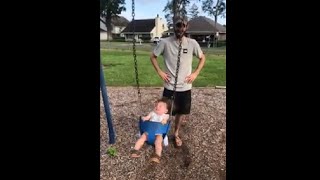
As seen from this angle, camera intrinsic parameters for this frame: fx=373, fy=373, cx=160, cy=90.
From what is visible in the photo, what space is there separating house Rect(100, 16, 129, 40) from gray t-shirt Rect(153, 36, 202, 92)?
186mm

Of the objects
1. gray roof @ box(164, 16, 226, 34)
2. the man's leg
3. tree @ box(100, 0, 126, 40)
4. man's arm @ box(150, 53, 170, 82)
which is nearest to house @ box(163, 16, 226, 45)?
gray roof @ box(164, 16, 226, 34)

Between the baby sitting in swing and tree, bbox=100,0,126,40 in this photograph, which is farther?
the baby sitting in swing

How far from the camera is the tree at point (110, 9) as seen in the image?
1639 millimetres

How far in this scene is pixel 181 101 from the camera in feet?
6.10

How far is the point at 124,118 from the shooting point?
83.9 inches

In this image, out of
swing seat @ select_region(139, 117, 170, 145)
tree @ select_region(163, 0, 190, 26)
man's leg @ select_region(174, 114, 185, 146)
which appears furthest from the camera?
man's leg @ select_region(174, 114, 185, 146)

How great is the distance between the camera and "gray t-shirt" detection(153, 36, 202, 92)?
67.2 inches

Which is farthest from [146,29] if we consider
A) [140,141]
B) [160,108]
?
[140,141]

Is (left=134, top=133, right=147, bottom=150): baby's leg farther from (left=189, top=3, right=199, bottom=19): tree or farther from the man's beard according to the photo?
(left=189, top=3, right=199, bottom=19): tree

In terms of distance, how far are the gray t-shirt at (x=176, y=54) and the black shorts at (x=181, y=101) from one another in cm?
3
